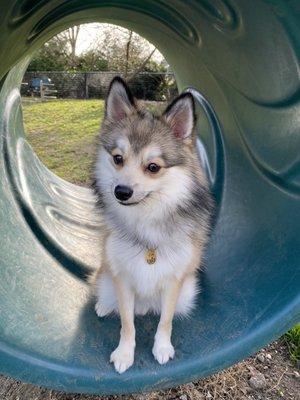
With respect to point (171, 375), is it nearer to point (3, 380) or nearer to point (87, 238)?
point (3, 380)

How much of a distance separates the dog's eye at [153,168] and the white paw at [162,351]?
840 mm

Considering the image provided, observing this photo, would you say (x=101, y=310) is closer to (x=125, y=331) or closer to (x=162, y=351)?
(x=125, y=331)

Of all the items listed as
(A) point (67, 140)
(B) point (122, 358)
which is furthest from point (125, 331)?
(A) point (67, 140)

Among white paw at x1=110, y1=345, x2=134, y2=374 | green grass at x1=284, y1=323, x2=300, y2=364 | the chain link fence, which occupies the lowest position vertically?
the chain link fence

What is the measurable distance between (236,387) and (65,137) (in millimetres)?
6429

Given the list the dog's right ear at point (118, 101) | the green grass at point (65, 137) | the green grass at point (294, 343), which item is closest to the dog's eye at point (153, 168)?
the dog's right ear at point (118, 101)

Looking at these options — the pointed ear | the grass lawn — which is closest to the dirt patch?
→ the grass lawn

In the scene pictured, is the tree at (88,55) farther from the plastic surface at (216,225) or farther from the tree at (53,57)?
the plastic surface at (216,225)

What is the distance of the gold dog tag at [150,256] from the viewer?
7.52 feet

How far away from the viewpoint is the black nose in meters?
2.08

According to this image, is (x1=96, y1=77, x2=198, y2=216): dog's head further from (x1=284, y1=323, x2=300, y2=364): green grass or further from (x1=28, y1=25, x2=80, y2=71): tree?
(x1=28, y1=25, x2=80, y2=71): tree

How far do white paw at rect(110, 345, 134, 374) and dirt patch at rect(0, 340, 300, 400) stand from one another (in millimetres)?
714

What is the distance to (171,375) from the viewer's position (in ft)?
6.55

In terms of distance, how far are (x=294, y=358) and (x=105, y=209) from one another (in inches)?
65.8
